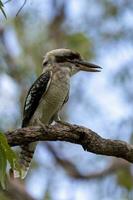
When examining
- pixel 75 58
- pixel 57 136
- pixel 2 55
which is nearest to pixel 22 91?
pixel 2 55

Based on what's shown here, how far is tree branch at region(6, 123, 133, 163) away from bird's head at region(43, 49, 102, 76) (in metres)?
1.17

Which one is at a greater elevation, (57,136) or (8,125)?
(8,125)

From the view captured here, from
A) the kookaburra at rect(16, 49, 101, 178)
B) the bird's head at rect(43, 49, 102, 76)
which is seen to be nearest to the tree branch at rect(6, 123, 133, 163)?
the kookaburra at rect(16, 49, 101, 178)

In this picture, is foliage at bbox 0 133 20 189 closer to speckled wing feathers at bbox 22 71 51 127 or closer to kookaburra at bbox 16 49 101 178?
kookaburra at bbox 16 49 101 178

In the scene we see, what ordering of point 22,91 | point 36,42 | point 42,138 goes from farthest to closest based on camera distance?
point 36,42
point 22,91
point 42,138

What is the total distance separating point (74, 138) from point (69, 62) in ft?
4.40

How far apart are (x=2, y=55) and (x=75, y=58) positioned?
470 cm

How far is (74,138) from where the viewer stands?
4.22 metres

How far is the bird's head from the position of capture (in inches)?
214

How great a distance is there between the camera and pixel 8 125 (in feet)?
28.2

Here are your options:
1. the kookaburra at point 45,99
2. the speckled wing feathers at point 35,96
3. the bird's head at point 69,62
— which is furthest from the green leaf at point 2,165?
the bird's head at point 69,62

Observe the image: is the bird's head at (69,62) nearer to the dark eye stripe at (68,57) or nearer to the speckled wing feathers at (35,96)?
the dark eye stripe at (68,57)

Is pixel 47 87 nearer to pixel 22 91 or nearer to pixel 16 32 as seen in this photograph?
pixel 22 91

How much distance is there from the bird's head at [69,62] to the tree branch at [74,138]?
117 cm
